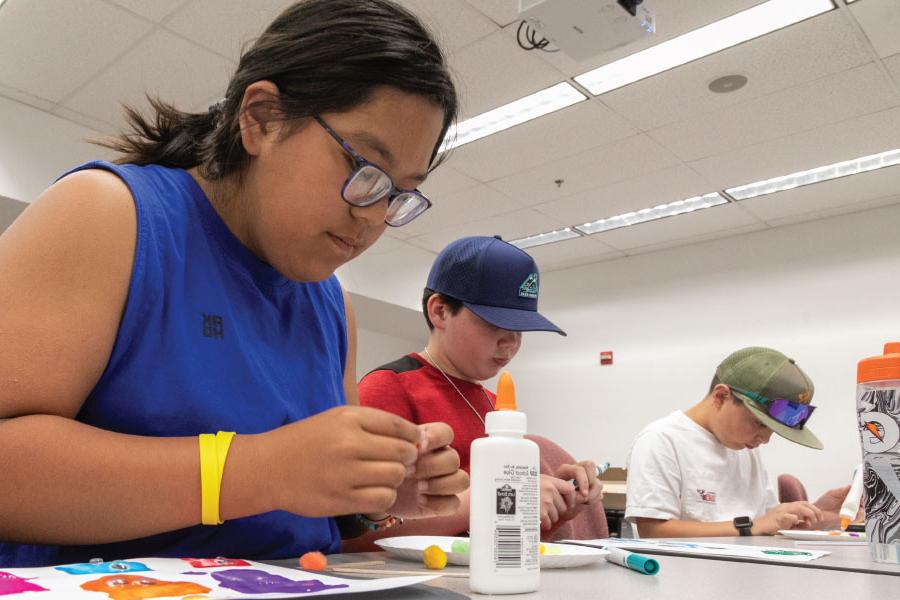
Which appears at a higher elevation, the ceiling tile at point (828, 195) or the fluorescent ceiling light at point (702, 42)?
the fluorescent ceiling light at point (702, 42)

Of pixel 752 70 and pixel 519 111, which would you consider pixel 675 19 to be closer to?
pixel 752 70

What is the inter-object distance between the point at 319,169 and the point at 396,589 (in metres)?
0.52

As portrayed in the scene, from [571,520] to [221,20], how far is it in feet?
8.85

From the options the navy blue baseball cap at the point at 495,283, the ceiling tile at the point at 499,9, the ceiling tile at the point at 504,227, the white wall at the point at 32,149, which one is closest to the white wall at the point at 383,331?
the ceiling tile at the point at 504,227

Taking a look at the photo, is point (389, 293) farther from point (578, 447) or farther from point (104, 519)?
point (104, 519)

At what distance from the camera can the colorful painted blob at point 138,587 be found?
21.8 inches

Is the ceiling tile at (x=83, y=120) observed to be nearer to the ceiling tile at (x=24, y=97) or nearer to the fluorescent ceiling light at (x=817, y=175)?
the ceiling tile at (x=24, y=97)

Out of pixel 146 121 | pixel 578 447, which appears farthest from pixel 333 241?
pixel 578 447

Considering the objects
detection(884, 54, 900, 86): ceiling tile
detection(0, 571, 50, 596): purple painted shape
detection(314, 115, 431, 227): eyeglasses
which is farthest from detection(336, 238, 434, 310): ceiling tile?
detection(0, 571, 50, 596): purple painted shape

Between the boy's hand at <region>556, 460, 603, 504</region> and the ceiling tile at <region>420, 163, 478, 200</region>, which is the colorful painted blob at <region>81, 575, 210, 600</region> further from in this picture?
the ceiling tile at <region>420, 163, 478, 200</region>

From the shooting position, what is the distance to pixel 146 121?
1055 millimetres

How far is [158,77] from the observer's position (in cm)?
378

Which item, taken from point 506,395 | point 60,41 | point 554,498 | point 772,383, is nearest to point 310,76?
point 506,395

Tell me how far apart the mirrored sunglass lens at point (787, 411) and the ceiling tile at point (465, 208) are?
2986mm
